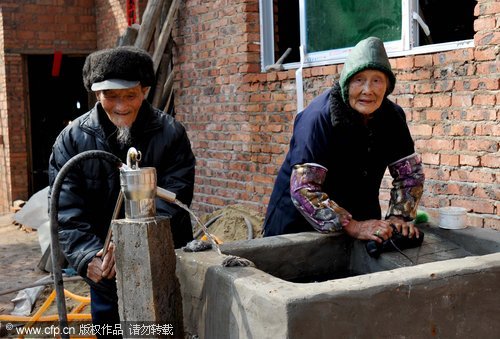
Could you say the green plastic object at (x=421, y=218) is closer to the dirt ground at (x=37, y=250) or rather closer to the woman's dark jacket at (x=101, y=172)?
the woman's dark jacket at (x=101, y=172)

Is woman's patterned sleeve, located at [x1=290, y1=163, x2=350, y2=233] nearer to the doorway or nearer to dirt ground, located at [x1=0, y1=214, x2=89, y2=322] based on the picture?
dirt ground, located at [x1=0, y1=214, x2=89, y2=322]

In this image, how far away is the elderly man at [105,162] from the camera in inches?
108

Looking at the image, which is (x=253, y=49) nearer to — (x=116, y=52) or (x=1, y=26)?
(x=116, y=52)

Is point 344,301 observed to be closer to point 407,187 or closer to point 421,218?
point 407,187

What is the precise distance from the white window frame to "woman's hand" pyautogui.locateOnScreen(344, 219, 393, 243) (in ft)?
5.33

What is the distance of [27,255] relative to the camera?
7555 millimetres

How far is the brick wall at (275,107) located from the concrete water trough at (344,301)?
171cm

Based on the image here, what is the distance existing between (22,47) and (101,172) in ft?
26.7

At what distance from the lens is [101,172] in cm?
286

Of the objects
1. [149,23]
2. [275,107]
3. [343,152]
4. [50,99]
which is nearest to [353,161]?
[343,152]

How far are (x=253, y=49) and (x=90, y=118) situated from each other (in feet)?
10.1

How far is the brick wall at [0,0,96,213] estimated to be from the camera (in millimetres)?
Answer: 10164

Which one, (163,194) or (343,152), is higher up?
(343,152)

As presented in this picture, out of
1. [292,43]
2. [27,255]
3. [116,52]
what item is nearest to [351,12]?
[292,43]
